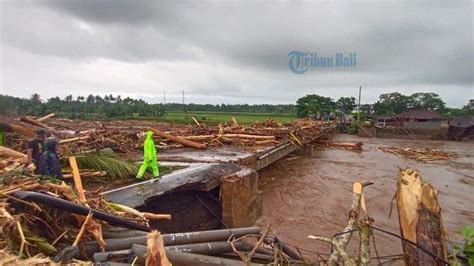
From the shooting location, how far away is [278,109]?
87.9m

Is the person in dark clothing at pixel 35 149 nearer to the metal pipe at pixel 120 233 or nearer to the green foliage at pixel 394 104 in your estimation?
the metal pipe at pixel 120 233

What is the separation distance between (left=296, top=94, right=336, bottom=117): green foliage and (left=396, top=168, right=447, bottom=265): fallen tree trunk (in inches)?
1803

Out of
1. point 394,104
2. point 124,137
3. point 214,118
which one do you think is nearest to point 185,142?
point 124,137

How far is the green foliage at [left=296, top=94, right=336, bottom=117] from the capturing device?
49.6 m

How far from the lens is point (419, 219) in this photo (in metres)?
3.35

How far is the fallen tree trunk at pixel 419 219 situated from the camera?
3.27 meters

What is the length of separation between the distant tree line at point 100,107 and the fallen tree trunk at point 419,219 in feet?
101

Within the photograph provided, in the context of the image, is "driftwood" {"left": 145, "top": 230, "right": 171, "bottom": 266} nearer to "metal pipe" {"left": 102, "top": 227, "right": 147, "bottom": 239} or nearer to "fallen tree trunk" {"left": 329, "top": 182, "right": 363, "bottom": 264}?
"metal pipe" {"left": 102, "top": 227, "right": 147, "bottom": 239}

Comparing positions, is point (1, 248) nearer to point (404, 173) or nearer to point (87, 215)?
point (87, 215)

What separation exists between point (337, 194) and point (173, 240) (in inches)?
390

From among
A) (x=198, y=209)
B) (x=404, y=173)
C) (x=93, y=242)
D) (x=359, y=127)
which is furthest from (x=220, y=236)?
(x=359, y=127)

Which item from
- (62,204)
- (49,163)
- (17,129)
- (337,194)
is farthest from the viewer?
(337,194)

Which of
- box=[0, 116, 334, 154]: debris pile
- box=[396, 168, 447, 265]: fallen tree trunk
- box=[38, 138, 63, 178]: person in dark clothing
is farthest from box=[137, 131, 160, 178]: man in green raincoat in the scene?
box=[396, 168, 447, 265]: fallen tree trunk

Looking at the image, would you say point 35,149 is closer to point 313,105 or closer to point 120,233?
point 120,233
